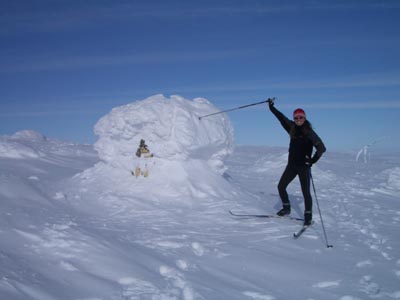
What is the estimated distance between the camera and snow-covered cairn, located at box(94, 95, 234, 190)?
28.2 feet

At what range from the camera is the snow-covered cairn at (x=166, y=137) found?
8609mm

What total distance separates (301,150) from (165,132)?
355 centimetres

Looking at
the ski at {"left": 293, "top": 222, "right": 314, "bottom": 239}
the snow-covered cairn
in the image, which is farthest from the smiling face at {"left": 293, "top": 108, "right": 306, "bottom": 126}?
the snow-covered cairn

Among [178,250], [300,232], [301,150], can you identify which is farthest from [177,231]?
[301,150]

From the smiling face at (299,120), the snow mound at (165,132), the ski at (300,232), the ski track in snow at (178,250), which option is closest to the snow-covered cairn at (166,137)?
the snow mound at (165,132)

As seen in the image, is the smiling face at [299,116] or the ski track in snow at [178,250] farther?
the smiling face at [299,116]

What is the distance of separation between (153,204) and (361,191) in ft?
23.4

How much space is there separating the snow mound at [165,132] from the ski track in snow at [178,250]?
4.46ft

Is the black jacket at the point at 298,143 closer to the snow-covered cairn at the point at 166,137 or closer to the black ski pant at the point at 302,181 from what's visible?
the black ski pant at the point at 302,181

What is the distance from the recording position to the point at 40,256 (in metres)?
3.64

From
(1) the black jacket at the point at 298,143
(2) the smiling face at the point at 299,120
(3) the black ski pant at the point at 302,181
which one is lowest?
(3) the black ski pant at the point at 302,181

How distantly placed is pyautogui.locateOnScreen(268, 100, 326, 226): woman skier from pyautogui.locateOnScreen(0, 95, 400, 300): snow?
1.75 ft

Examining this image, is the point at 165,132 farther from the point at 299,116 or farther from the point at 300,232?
the point at 300,232

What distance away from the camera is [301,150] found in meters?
6.45
